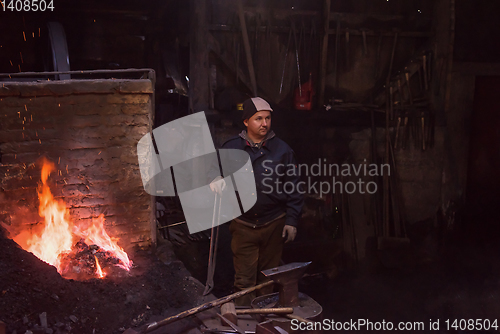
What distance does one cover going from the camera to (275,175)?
3.76 m

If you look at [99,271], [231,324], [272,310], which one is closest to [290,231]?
[272,310]

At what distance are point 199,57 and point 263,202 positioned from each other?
10.1ft

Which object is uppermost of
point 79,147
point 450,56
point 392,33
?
point 392,33

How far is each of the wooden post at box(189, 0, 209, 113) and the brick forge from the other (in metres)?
2.26

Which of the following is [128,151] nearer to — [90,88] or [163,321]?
[90,88]

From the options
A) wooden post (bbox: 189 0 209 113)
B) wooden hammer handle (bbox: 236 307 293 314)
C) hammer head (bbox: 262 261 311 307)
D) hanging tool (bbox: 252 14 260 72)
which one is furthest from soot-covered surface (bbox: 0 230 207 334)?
hanging tool (bbox: 252 14 260 72)

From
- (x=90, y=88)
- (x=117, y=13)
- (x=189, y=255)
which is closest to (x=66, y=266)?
(x=90, y=88)


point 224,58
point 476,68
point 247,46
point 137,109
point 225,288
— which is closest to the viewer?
point 137,109

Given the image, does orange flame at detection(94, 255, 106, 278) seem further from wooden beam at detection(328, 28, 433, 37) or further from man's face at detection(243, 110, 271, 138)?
wooden beam at detection(328, 28, 433, 37)

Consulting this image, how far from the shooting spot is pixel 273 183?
12.4 feet

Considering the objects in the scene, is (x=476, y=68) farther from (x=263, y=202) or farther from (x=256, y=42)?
(x=263, y=202)

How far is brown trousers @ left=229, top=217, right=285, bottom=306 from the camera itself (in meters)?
3.88

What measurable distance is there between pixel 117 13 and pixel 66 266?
18.8 ft

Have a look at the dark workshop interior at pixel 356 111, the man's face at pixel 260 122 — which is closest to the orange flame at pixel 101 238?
the dark workshop interior at pixel 356 111
